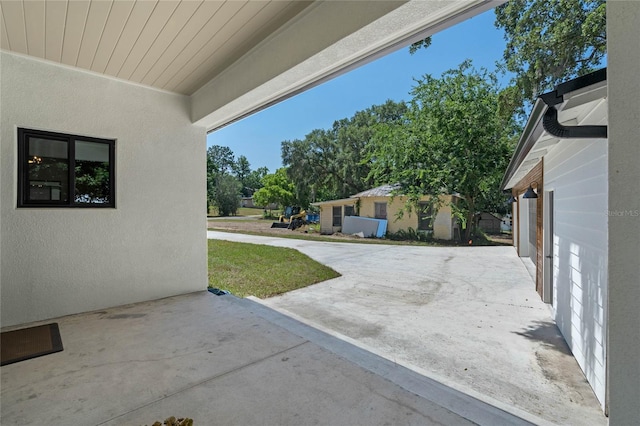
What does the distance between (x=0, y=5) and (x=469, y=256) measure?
11.4m

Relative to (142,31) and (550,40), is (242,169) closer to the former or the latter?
(550,40)

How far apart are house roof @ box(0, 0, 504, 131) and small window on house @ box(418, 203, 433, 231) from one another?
14.1 m

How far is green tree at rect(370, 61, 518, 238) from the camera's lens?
12.9 metres

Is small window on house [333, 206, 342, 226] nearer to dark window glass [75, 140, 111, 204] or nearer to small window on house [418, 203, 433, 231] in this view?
small window on house [418, 203, 433, 231]

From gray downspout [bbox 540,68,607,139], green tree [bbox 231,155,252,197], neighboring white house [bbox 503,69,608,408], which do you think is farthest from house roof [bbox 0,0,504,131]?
green tree [bbox 231,155,252,197]

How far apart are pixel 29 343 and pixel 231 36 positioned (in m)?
3.32

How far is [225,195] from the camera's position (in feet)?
116

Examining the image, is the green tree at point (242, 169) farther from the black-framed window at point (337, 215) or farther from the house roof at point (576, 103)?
the house roof at point (576, 103)

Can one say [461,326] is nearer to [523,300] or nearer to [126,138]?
[523,300]

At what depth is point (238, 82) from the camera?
3273 millimetres

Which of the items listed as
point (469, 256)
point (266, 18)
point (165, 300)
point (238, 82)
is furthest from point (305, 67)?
point (469, 256)

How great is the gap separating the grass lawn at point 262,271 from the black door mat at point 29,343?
286cm

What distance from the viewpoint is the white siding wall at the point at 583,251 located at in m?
2.61

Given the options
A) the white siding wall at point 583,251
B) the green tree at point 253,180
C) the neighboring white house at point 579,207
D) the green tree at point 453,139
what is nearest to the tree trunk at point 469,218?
the green tree at point 453,139
